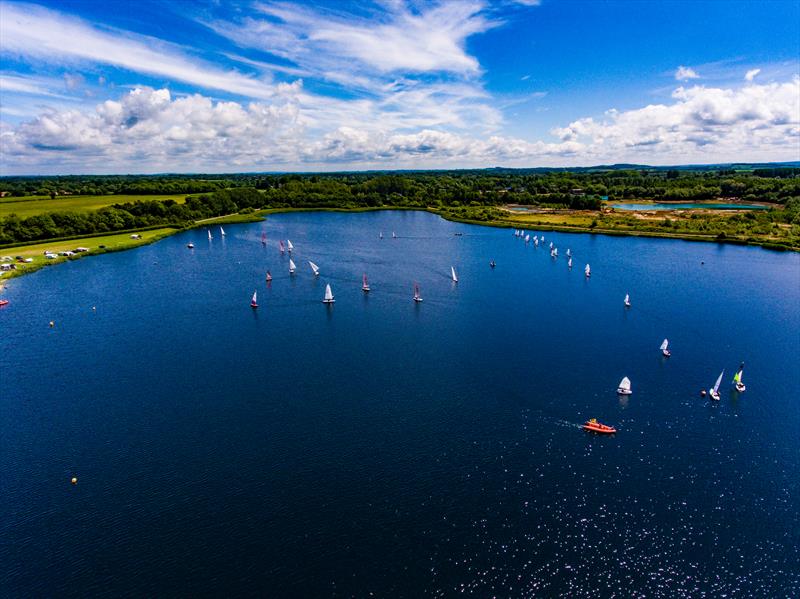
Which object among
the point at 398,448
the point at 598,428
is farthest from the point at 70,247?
the point at 598,428

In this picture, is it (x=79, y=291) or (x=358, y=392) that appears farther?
(x=79, y=291)

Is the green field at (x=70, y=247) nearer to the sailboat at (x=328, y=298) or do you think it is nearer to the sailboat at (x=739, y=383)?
the sailboat at (x=328, y=298)

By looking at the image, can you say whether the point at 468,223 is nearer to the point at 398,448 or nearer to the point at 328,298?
the point at 328,298

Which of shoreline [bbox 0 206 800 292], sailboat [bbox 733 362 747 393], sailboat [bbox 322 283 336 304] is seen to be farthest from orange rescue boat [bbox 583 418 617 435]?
shoreline [bbox 0 206 800 292]

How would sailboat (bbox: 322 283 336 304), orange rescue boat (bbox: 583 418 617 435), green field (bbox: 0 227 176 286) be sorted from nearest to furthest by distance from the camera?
1. orange rescue boat (bbox: 583 418 617 435)
2. sailboat (bbox: 322 283 336 304)
3. green field (bbox: 0 227 176 286)

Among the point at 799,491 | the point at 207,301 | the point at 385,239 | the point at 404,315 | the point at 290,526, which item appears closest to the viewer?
the point at 290,526

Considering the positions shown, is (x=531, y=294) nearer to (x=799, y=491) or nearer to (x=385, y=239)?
(x=799, y=491)

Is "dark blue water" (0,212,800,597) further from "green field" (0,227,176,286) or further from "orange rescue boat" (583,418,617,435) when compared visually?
"green field" (0,227,176,286)

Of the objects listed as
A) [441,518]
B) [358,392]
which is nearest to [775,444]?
[441,518]

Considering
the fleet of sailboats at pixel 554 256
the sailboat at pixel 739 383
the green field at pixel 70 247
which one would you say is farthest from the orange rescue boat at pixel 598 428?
the green field at pixel 70 247
